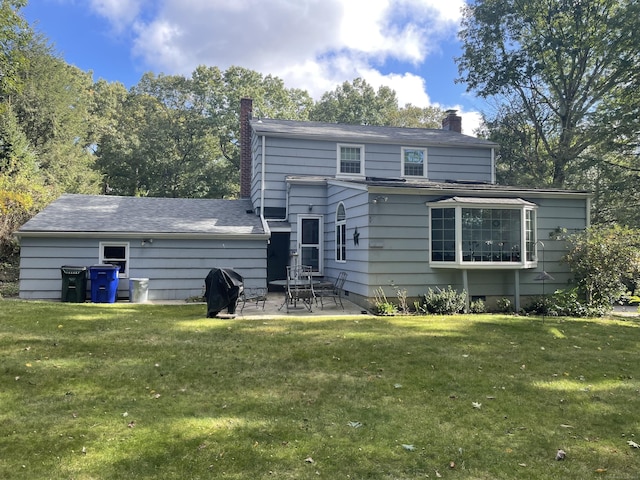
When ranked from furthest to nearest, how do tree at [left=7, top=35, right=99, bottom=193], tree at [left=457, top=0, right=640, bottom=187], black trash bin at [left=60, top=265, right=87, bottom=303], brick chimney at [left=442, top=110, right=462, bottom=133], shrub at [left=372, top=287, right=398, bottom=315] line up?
tree at [left=7, top=35, right=99, bottom=193], brick chimney at [left=442, top=110, right=462, bottom=133], tree at [left=457, top=0, right=640, bottom=187], black trash bin at [left=60, top=265, right=87, bottom=303], shrub at [left=372, top=287, right=398, bottom=315]

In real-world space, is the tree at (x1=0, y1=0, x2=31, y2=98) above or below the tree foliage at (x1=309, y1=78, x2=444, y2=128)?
below

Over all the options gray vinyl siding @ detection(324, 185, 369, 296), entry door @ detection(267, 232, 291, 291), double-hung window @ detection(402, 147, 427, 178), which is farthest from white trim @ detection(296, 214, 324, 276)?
double-hung window @ detection(402, 147, 427, 178)

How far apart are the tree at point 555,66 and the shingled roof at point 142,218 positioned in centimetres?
1466

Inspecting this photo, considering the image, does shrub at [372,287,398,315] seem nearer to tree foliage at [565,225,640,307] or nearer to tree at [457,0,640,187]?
tree foliage at [565,225,640,307]

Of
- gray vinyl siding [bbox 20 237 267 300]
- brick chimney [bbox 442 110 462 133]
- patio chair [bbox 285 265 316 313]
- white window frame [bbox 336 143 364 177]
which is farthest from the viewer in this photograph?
brick chimney [bbox 442 110 462 133]

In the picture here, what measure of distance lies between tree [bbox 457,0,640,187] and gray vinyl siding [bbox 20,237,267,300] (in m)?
15.4

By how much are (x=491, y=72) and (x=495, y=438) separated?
2161cm

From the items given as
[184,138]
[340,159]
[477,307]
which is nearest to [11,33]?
[340,159]

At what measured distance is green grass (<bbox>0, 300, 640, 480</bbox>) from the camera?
126 inches

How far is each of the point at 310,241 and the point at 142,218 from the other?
18.1ft

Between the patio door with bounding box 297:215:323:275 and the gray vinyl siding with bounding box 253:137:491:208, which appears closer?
the patio door with bounding box 297:215:323:275

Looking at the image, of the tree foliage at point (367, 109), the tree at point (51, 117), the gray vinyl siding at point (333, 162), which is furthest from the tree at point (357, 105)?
the tree at point (51, 117)

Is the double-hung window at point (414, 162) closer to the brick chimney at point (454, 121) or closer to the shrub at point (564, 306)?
the brick chimney at point (454, 121)

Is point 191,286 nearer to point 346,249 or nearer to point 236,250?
point 236,250
